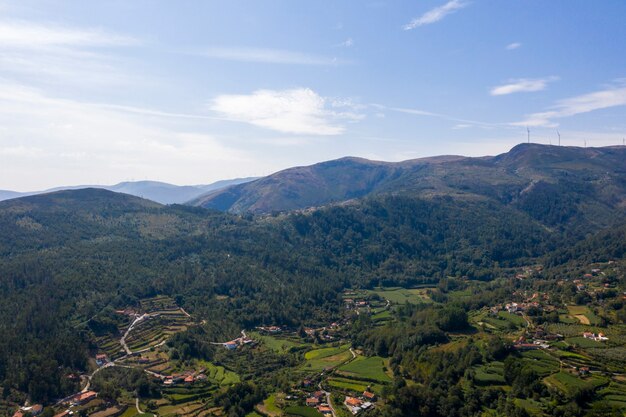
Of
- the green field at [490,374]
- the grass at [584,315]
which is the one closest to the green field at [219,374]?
the green field at [490,374]

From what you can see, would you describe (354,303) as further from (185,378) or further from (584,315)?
(185,378)

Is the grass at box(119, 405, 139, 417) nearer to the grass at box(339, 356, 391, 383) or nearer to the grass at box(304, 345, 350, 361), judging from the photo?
the grass at box(304, 345, 350, 361)

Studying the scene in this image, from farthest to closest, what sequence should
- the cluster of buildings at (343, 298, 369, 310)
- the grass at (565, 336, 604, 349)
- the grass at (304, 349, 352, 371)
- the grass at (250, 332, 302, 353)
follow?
the cluster of buildings at (343, 298, 369, 310)
the grass at (250, 332, 302, 353)
the grass at (304, 349, 352, 371)
the grass at (565, 336, 604, 349)

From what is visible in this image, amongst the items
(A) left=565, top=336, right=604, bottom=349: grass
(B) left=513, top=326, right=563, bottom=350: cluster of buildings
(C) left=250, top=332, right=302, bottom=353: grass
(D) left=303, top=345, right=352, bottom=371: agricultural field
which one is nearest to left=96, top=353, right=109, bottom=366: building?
(C) left=250, top=332, right=302, bottom=353: grass

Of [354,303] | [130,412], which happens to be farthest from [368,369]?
[354,303]

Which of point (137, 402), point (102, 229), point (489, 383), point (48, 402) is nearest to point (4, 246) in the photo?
point (102, 229)

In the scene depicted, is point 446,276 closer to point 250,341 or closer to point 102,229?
point 250,341
